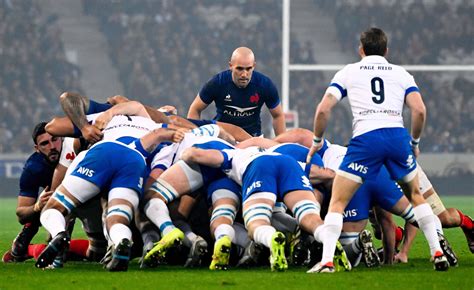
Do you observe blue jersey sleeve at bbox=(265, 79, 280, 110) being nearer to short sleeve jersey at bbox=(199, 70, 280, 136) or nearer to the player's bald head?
short sleeve jersey at bbox=(199, 70, 280, 136)

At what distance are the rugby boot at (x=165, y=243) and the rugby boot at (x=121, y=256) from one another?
250 mm

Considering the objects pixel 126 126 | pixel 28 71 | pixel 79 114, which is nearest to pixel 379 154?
pixel 126 126

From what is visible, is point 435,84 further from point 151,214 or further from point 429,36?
point 151,214

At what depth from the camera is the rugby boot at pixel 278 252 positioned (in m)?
8.59

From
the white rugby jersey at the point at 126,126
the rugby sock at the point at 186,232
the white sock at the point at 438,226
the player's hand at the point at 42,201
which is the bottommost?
the rugby sock at the point at 186,232

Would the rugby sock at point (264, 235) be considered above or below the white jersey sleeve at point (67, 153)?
below

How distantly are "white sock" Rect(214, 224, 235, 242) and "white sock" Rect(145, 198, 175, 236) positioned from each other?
0.36 meters

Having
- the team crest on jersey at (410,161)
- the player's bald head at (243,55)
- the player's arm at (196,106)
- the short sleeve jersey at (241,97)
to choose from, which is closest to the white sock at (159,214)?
the team crest on jersey at (410,161)

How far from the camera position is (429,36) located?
87.9 feet

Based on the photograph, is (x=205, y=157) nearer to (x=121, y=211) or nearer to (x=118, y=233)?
(x=121, y=211)

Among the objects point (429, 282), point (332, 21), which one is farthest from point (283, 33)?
point (429, 282)

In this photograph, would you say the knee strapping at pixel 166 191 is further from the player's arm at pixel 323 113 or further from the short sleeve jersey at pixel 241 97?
the short sleeve jersey at pixel 241 97

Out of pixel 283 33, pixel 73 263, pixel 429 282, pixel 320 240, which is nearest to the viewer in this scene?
pixel 429 282

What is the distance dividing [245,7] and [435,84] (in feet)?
15.2
